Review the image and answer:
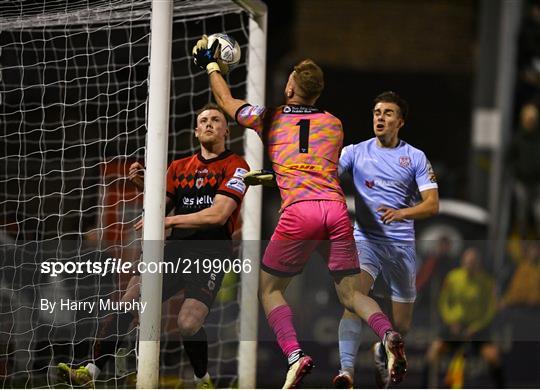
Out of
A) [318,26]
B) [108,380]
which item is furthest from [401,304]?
[318,26]

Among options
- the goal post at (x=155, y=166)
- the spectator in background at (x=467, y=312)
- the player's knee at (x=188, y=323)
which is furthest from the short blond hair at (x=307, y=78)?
the spectator in background at (x=467, y=312)

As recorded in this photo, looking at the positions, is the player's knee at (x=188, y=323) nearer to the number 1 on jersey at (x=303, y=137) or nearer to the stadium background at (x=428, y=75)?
the number 1 on jersey at (x=303, y=137)

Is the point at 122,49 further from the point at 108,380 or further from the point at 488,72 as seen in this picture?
the point at 488,72

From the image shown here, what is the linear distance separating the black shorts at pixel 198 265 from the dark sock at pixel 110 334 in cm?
45

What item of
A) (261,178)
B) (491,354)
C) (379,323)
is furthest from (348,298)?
(491,354)

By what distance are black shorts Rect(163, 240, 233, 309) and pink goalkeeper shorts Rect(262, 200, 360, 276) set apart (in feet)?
1.41

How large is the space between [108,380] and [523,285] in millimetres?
7526

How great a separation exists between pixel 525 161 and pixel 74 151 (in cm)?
875

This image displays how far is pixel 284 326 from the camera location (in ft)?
24.2

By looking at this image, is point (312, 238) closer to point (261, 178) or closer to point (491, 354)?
point (261, 178)

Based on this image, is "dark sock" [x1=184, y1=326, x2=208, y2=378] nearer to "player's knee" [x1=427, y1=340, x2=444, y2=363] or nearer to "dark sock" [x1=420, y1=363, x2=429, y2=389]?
"dark sock" [x1=420, y1=363, x2=429, y2=389]

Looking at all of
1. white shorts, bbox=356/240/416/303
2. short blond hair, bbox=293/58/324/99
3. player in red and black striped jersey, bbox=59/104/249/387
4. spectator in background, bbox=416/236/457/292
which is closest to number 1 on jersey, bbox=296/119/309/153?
short blond hair, bbox=293/58/324/99

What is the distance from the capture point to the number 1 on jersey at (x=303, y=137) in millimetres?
7246

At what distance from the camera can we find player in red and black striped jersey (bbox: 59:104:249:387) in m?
7.55
